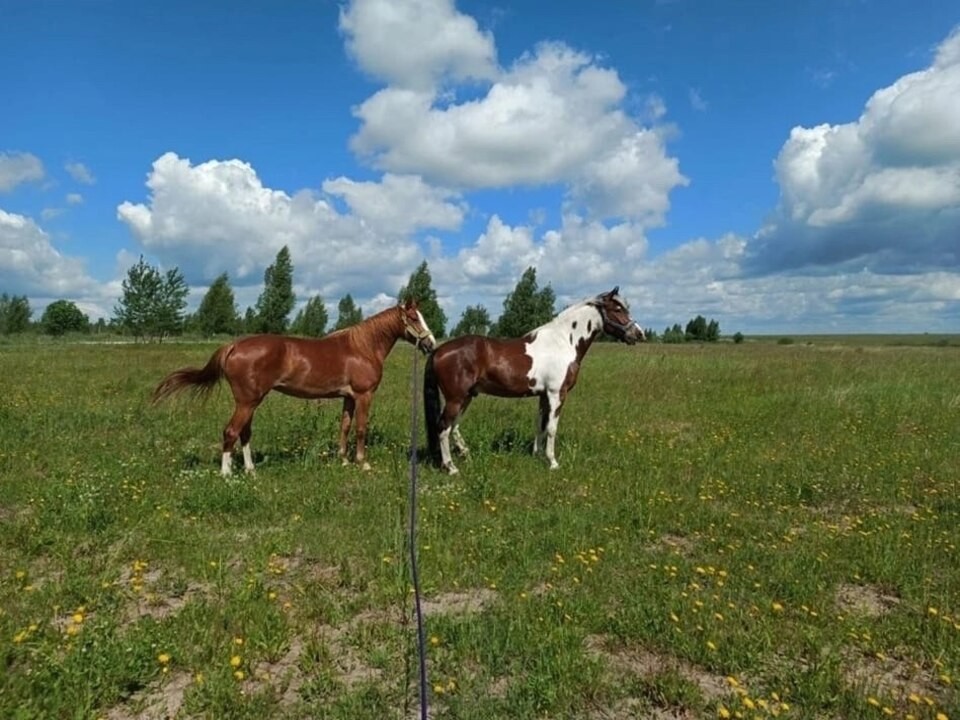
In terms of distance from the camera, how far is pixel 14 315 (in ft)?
250

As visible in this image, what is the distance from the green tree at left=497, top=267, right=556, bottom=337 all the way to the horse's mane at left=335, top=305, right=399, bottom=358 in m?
52.8

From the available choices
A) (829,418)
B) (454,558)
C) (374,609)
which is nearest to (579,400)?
(829,418)

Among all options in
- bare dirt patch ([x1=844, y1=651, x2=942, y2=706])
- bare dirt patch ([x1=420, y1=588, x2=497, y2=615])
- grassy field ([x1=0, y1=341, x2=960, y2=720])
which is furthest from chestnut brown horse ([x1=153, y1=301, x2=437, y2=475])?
bare dirt patch ([x1=844, y1=651, x2=942, y2=706])

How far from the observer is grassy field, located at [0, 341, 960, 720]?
3439 millimetres

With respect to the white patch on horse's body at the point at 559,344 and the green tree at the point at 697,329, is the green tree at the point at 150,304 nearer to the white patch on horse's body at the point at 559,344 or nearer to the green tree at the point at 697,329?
the white patch on horse's body at the point at 559,344

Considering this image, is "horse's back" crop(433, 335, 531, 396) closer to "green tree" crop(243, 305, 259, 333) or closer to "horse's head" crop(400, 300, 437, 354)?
"horse's head" crop(400, 300, 437, 354)

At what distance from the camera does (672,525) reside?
639 centimetres

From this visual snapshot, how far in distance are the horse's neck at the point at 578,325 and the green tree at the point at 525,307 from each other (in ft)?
170

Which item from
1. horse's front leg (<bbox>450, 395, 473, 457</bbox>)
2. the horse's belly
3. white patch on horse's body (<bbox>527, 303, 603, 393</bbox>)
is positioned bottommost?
horse's front leg (<bbox>450, 395, 473, 457</bbox>)

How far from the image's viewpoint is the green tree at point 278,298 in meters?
56.2

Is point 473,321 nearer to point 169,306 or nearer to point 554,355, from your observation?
point 169,306

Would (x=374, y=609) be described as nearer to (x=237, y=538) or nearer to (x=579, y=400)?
(x=237, y=538)

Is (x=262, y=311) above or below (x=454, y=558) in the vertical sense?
above

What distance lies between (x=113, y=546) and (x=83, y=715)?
8.42 feet
